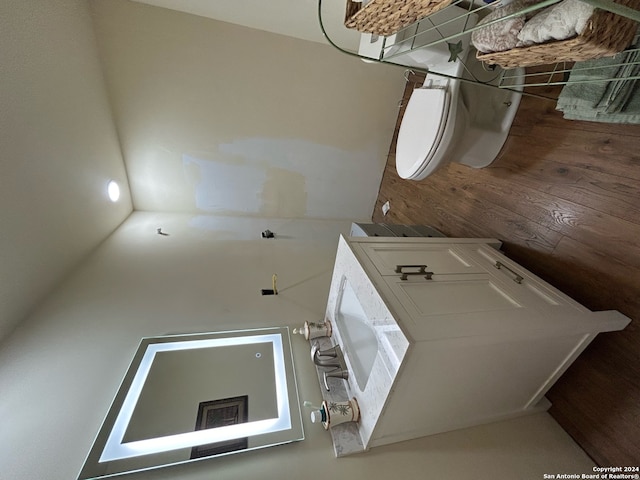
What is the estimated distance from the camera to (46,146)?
1260 millimetres

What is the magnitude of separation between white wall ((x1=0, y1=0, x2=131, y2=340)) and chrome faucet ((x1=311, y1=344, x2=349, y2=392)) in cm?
138

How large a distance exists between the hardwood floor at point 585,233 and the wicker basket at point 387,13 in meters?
0.87

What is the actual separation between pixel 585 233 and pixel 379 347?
3.06ft

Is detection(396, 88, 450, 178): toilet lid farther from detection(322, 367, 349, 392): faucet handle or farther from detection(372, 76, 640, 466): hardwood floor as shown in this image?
detection(322, 367, 349, 392): faucet handle

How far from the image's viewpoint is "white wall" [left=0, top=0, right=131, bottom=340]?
1.08 m

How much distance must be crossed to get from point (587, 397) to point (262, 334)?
4.47ft

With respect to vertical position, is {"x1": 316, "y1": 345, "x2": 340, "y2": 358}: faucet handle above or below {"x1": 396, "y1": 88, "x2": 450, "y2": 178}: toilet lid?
below

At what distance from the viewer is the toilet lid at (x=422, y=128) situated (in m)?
1.11

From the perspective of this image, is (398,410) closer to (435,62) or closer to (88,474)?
(88,474)

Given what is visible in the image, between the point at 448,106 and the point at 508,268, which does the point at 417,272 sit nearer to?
the point at 508,268

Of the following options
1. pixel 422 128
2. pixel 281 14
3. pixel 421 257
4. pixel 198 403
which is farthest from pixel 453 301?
pixel 281 14

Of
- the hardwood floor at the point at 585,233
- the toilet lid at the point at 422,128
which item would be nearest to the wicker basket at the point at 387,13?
the toilet lid at the point at 422,128

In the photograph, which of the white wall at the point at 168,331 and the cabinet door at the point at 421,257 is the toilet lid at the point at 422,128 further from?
the white wall at the point at 168,331

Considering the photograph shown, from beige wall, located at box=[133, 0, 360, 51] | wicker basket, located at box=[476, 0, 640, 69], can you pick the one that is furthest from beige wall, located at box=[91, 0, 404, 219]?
wicker basket, located at box=[476, 0, 640, 69]
